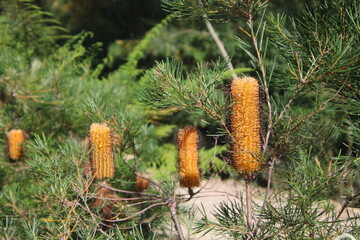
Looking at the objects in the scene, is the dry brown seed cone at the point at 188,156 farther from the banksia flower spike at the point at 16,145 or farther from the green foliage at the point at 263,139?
the banksia flower spike at the point at 16,145

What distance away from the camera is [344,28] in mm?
573

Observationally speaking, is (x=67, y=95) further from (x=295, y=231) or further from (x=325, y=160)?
(x=295, y=231)

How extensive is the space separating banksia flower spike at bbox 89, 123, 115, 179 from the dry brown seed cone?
0.34ft

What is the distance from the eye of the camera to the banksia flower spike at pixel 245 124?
523 millimetres

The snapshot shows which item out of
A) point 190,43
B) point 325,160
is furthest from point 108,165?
point 190,43

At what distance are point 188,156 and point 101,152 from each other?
0.13 meters

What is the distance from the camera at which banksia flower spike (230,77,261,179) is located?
52 cm

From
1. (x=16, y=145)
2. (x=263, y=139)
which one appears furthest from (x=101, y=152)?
(x=16, y=145)

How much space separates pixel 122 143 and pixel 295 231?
42 centimetres

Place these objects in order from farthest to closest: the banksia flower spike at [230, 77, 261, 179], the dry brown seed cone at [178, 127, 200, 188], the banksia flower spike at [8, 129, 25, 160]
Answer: the banksia flower spike at [8, 129, 25, 160] → the dry brown seed cone at [178, 127, 200, 188] → the banksia flower spike at [230, 77, 261, 179]

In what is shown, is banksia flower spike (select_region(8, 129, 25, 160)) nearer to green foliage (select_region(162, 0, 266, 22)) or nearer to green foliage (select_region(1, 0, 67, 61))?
green foliage (select_region(162, 0, 266, 22))

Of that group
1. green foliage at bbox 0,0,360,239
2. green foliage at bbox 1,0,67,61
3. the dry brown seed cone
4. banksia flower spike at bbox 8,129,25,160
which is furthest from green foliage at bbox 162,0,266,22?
green foliage at bbox 1,0,67,61

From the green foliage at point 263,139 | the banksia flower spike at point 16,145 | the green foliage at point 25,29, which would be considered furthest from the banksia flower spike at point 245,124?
the green foliage at point 25,29

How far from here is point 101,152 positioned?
62cm
